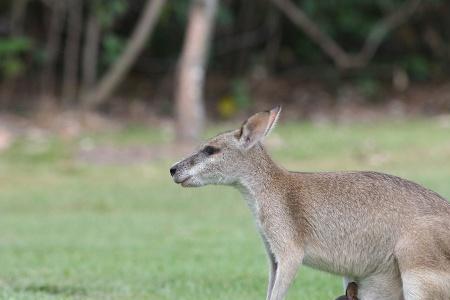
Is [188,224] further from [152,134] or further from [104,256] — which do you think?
[152,134]

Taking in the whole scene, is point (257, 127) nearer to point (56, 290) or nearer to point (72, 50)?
point (56, 290)

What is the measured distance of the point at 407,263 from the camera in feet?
24.3

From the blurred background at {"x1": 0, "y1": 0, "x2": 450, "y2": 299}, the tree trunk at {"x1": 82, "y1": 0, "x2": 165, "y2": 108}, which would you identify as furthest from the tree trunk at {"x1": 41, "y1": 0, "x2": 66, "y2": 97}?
the tree trunk at {"x1": 82, "y1": 0, "x2": 165, "y2": 108}

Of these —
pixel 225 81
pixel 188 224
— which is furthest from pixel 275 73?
pixel 188 224

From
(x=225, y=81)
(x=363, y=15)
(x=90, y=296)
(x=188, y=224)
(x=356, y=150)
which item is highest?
(x=363, y=15)

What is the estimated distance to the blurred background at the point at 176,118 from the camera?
11.5 m

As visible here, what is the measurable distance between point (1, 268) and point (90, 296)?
2.17m

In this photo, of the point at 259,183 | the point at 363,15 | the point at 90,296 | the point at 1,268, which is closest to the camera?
the point at 259,183

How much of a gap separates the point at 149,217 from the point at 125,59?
8.35 m

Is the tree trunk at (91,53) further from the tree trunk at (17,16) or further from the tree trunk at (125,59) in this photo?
the tree trunk at (17,16)

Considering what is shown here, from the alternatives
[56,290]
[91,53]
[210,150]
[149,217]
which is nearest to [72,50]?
[91,53]

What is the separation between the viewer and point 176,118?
20.9 m

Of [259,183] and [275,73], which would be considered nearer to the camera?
[259,183]

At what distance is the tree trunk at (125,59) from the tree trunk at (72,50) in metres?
1.08
